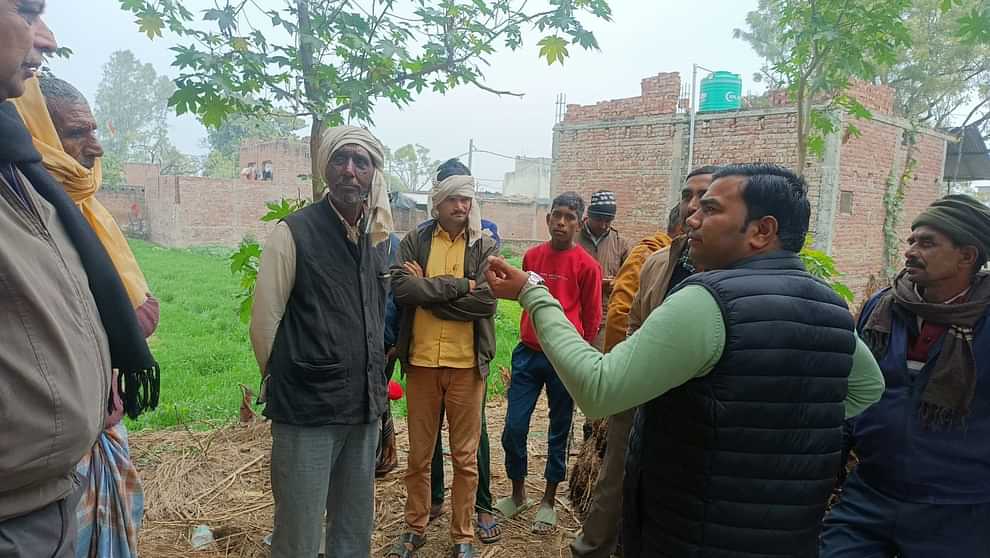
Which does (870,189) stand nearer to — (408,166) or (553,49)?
(553,49)

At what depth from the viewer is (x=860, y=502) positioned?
2.45 m

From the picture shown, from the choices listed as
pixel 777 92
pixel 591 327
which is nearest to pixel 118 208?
pixel 777 92

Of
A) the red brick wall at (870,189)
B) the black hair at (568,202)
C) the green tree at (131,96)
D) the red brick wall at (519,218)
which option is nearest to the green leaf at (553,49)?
the black hair at (568,202)

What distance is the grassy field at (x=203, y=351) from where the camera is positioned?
5.50 metres

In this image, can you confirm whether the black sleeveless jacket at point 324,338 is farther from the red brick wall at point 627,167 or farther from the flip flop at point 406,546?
the red brick wall at point 627,167

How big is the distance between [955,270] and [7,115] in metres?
2.96

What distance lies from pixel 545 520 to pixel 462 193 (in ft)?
6.69

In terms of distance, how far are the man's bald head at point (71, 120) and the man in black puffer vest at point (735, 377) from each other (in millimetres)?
1620

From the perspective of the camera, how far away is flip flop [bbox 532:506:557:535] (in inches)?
148

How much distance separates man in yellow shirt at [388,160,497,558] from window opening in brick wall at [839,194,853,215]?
10082 millimetres

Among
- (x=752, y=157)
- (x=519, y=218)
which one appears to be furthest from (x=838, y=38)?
(x=519, y=218)

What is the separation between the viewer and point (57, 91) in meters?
2.25

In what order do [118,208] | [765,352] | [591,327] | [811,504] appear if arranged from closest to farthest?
[765,352] → [811,504] → [591,327] → [118,208]

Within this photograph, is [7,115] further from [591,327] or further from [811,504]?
[591,327]
